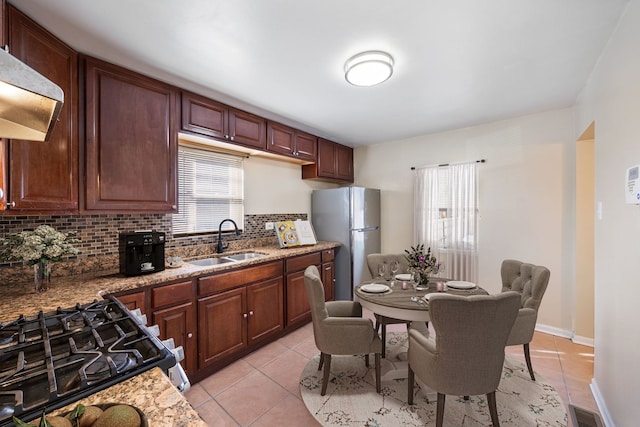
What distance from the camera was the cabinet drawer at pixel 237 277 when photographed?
2.23 m

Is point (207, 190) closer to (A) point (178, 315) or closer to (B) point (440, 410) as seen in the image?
(A) point (178, 315)

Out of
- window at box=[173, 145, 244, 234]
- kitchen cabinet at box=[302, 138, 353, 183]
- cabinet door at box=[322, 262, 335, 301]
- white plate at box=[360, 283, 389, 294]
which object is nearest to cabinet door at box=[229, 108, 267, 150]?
window at box=[173, 145, 244, 234]

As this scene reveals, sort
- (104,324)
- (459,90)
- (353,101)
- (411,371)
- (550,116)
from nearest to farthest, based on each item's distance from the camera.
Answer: (104,324) < (411,371) < (459,90) < (353,101) < (550,116)

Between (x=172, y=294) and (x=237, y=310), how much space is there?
2.08 ft

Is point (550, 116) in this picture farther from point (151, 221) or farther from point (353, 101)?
point (151, 221)

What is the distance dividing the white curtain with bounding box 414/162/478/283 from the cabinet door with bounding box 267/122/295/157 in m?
1.80

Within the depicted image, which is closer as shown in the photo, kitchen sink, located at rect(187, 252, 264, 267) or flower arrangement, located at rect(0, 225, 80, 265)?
flower arrangement, located at rect(0, 225, 80, 265)

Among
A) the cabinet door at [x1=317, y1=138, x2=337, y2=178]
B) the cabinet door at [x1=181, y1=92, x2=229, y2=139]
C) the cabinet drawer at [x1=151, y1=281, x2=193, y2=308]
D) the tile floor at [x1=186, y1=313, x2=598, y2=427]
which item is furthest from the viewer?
the cabinet door at [x1=317, y1=138, x2=337, y2=178]

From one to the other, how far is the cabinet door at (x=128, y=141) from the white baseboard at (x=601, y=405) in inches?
131

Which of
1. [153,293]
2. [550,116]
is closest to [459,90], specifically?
[550,116]

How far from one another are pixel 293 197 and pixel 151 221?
189 cm

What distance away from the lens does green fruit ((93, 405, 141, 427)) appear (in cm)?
53

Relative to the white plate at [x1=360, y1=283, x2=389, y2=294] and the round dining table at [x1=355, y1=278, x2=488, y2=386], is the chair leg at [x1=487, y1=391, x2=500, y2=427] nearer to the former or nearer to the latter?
the round dining table at [x1=355, y1=278, x2=488, y2=386]

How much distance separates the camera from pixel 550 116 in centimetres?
298
